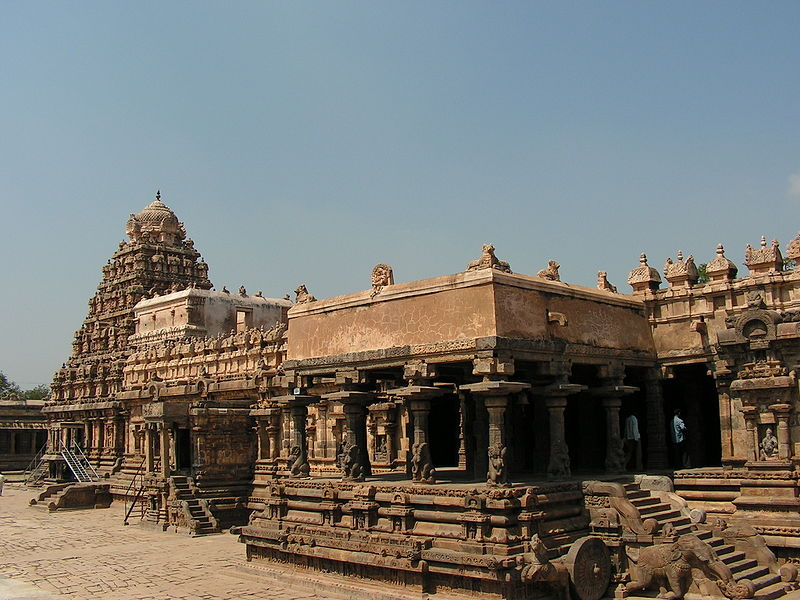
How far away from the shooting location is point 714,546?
14.9 metres

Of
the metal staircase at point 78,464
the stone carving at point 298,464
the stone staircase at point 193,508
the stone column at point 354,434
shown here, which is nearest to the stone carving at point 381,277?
the stone column at point 354,434

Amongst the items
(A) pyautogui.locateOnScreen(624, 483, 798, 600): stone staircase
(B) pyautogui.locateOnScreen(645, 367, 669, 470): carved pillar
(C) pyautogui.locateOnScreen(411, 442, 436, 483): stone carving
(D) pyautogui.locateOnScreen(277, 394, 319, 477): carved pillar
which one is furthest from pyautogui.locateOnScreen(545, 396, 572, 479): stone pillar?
(D) pyautogui.locateOnScreen(277, 394, 319, 477): carved pillar

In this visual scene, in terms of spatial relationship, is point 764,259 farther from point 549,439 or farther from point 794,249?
point 549,439

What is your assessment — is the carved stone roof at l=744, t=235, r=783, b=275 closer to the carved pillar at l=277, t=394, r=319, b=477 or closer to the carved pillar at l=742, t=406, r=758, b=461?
the carved pillar at l=742, t=406, r=758, b=461

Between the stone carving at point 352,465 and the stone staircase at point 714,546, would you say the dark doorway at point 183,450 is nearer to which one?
the stone carving at point 352,465

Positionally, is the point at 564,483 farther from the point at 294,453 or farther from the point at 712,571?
the point at 294,453

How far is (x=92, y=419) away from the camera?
39469 mm

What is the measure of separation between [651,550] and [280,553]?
25.8 feet

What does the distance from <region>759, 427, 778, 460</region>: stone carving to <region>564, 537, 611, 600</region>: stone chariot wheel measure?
425 cm

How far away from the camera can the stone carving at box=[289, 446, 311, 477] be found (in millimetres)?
19062

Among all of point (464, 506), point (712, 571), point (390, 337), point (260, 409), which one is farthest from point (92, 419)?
point (712, 571)

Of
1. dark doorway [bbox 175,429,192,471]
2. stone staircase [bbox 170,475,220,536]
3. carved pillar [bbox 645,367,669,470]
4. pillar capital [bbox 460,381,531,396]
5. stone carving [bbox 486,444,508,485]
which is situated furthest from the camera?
dark doorway [bbox 175,429,192,471]

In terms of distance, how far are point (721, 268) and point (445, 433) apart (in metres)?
9.25

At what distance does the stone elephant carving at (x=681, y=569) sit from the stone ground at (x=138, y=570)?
382 centimetres
